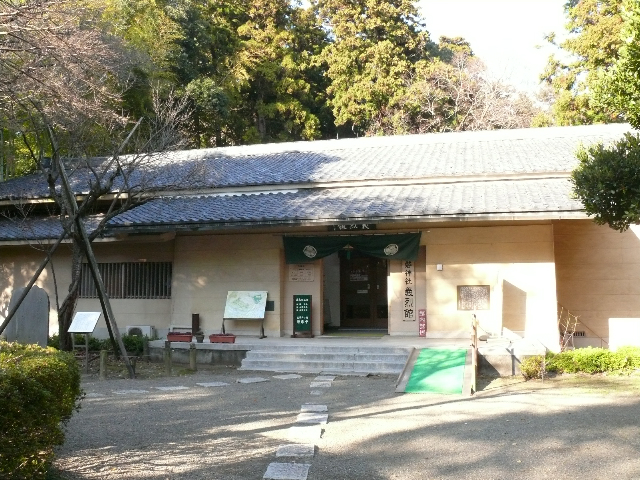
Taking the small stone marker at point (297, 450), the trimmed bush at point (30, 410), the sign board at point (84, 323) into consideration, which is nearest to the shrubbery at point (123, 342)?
the sign board at point (84, 323)

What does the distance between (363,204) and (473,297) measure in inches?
129

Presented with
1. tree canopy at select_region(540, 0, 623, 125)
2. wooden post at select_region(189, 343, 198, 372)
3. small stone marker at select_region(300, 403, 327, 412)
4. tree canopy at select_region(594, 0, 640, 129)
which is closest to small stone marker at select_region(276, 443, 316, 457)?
small stone marker at select_region(300, 403, 327, 412)

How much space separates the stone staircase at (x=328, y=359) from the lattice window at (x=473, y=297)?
7.12 feet

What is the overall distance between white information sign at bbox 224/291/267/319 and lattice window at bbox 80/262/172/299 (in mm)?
2048

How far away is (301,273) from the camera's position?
15.9 m

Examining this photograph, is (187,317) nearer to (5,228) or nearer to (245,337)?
(245,337)

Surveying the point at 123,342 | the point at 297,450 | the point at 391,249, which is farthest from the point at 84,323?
the point at 297,450

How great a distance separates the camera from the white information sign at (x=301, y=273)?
623 inches

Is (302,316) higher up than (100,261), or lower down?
lower down

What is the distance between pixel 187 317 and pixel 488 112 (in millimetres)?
19241

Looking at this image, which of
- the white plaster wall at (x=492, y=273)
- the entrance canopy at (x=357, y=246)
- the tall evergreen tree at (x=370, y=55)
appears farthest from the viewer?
the tall evergreen tree at (x=370, y=55)

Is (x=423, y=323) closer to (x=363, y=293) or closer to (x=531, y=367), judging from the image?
(x=363, y=293)

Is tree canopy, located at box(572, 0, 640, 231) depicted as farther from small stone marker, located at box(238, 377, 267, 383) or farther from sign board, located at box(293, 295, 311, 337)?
sign board, located at box(293, 295, 311, 337)

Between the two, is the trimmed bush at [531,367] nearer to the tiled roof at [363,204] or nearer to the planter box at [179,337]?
the tiled roof at [363,204]
